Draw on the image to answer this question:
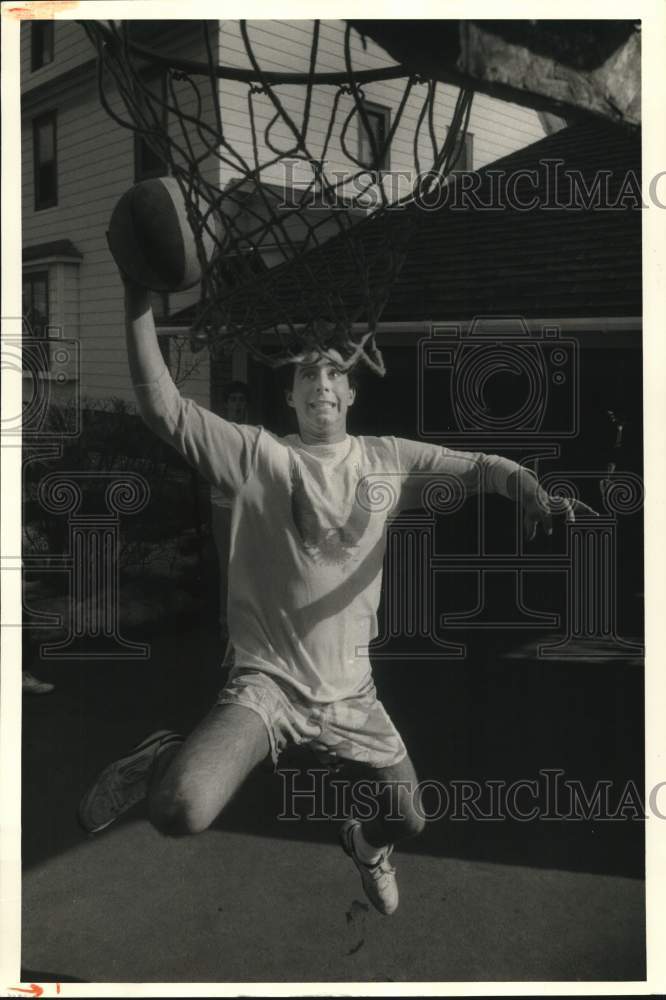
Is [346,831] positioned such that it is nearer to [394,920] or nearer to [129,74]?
[394,920]

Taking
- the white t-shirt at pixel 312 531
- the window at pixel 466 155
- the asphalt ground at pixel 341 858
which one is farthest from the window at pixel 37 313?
the window at pixel 466 155

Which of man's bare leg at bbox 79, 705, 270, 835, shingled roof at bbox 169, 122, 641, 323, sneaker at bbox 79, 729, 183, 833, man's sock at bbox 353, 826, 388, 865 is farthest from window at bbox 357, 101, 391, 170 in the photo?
man's sock at bbox 353, 826, 388, 865

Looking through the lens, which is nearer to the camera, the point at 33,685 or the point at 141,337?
the point at 141,337

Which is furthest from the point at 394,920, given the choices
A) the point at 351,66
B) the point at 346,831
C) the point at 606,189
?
the point at 351,66

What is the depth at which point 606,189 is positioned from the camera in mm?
3430

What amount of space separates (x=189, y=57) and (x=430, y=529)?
170cm

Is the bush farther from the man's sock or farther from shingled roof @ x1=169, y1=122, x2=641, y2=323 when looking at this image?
the man's sock

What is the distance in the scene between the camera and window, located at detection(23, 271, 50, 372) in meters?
3.40

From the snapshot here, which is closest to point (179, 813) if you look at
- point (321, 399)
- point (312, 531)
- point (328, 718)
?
point (328, 718)

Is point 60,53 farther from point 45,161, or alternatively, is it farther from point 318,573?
point 318,573

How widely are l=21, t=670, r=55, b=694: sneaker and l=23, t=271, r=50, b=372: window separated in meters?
1.02

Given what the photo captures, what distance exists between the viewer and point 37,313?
136 inches

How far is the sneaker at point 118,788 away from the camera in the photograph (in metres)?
3.33

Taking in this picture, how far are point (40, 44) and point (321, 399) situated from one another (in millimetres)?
1481
